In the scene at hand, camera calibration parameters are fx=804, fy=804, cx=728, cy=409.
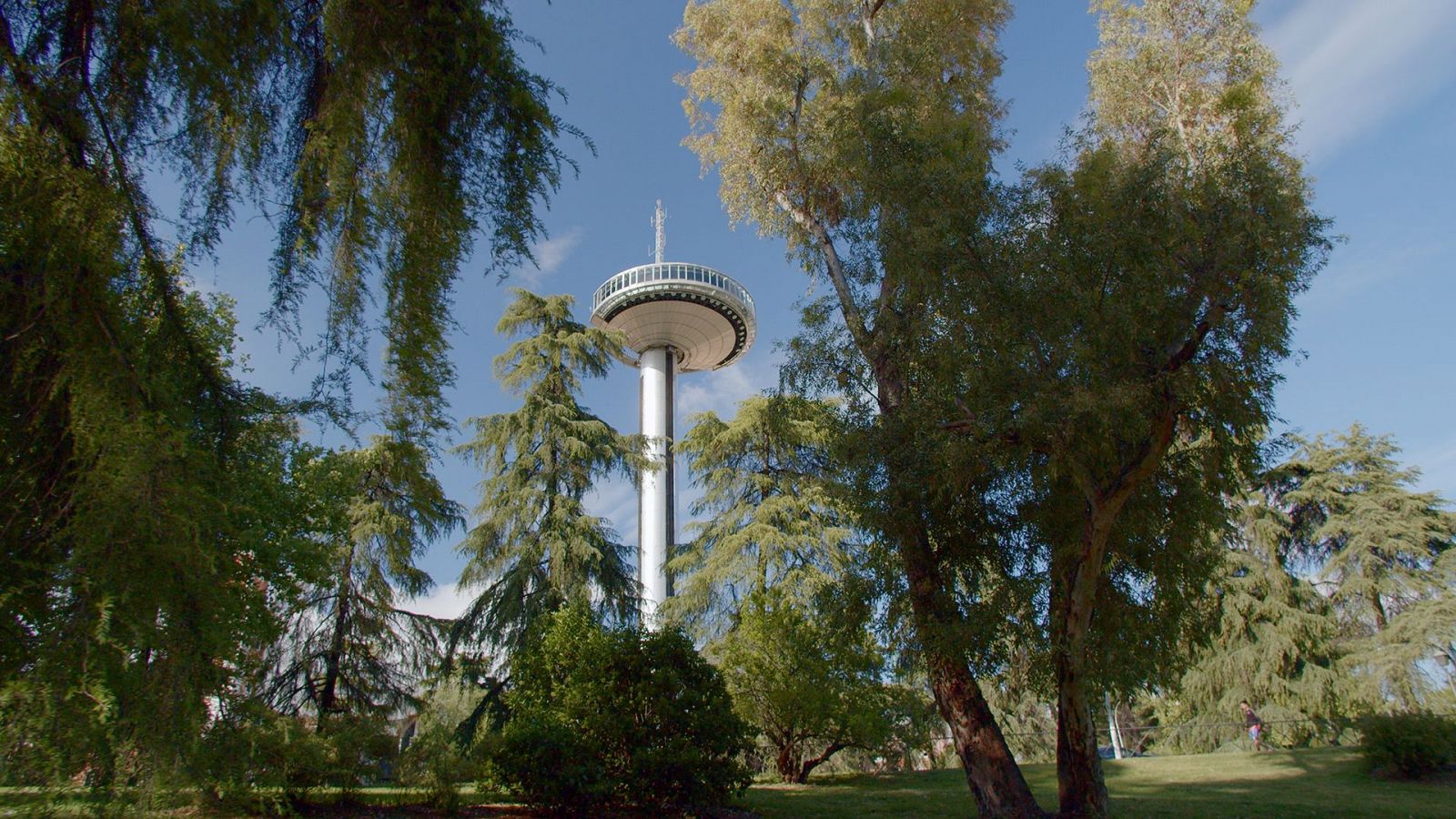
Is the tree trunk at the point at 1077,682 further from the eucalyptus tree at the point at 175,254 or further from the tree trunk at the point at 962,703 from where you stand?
the eucalyptus tree at the point at 175,254

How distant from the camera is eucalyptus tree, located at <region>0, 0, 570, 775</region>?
256 centimetres

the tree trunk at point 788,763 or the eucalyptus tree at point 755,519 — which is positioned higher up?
the eucalyptus tree at point 755,519

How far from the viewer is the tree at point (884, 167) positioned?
9.36 metres

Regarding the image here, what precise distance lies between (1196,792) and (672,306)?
31.1 m

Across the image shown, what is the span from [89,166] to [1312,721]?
82.3 ft

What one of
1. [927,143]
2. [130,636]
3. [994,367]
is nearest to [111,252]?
[130,636]

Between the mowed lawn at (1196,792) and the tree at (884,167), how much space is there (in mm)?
2772

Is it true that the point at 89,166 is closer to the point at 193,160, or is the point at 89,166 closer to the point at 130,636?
the point at 193,160

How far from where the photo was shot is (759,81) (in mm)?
13562

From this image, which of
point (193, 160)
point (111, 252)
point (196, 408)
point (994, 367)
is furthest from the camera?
point (994, 367)

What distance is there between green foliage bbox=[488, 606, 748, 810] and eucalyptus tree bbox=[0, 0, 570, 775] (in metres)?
6.69

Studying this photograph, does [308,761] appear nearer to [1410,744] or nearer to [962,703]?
[962,703]

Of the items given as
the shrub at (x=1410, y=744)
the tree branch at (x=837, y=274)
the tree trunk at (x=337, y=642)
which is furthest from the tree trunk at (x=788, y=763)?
the shrub at (x=1410, y=744)

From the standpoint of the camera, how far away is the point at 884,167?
34.9ft
